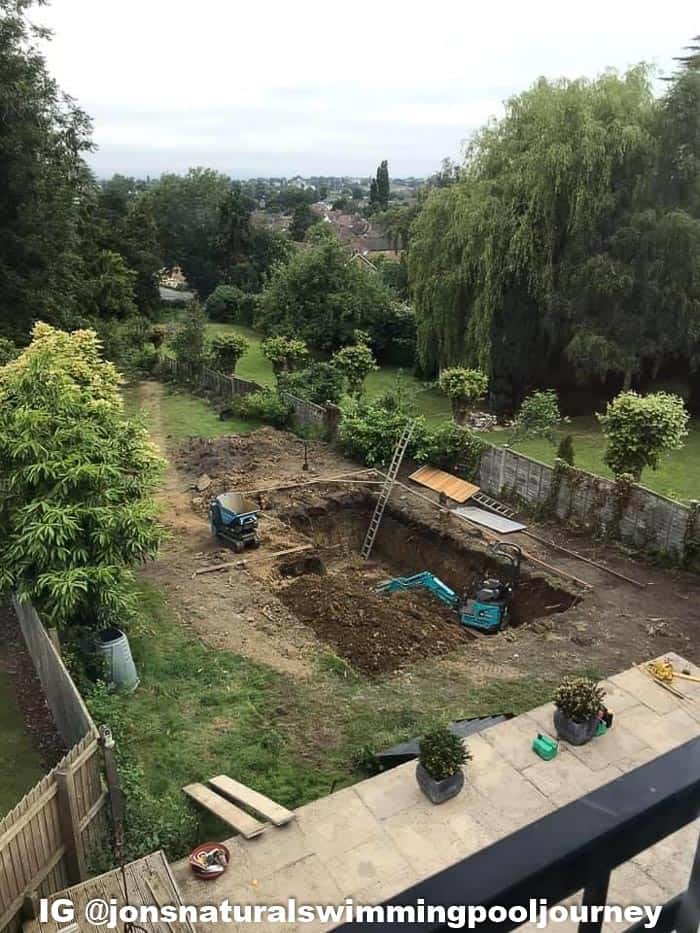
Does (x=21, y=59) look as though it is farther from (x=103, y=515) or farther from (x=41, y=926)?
(x=41, y=926)

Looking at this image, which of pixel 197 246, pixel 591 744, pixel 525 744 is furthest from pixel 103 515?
pixel 197 246

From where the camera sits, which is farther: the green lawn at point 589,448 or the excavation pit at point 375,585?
the green lawn at point 589,448

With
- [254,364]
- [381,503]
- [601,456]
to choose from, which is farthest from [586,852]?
[254,364]

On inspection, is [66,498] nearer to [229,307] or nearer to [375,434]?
[375,434]

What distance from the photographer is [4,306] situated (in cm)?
1972

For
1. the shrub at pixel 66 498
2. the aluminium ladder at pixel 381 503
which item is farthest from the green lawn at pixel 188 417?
the shrub at pixel 66 498

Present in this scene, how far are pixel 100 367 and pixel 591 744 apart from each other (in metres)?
8.07

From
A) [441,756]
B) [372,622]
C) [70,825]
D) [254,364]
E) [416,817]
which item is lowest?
[254,364]

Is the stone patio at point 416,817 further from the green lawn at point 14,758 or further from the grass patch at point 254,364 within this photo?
the grass patch at point 254,364

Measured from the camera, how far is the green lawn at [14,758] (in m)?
7.21

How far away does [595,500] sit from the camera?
1356cm

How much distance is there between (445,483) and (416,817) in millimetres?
9782

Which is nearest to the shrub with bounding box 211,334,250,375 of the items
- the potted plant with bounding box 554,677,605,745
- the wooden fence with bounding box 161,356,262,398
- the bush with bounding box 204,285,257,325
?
the wooden fence with bounding box 161,356,262,398

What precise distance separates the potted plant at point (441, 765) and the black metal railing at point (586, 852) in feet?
20.3
